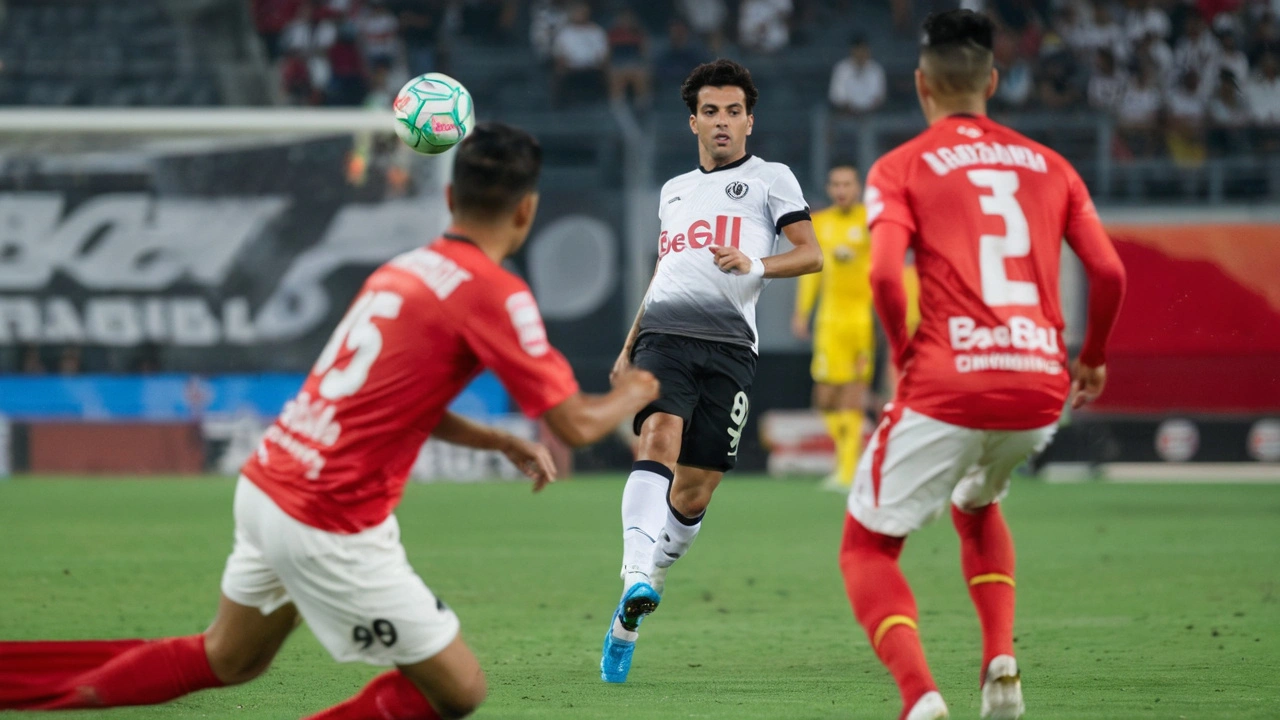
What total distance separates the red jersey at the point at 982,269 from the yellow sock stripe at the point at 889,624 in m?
0.58

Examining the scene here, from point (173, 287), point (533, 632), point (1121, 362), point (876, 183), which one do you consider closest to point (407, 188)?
point (173, 287)

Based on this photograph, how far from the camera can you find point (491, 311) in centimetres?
388

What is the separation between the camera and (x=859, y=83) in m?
19.4

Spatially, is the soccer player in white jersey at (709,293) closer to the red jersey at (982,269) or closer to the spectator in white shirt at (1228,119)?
the red jersey at (982,269)

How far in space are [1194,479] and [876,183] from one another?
12.6 metres

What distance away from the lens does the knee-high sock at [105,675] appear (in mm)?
4246

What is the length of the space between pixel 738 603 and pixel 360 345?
14.4ft

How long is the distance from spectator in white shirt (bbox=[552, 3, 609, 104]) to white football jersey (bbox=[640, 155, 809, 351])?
46.3 feet

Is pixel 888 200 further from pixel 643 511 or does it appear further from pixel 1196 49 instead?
pixel 1196 49

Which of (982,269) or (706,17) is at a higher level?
(982,269)

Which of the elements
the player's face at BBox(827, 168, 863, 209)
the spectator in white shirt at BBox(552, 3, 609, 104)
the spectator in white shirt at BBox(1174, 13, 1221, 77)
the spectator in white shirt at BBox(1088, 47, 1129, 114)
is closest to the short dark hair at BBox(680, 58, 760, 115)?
the player's face at BBox(827, 168, 863, 209)

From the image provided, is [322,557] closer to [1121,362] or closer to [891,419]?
[891,419]

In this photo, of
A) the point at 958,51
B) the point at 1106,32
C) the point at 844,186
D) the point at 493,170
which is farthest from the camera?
the point at 1106,32

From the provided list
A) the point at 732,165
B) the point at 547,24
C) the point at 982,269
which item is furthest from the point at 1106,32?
the point at 982,269
